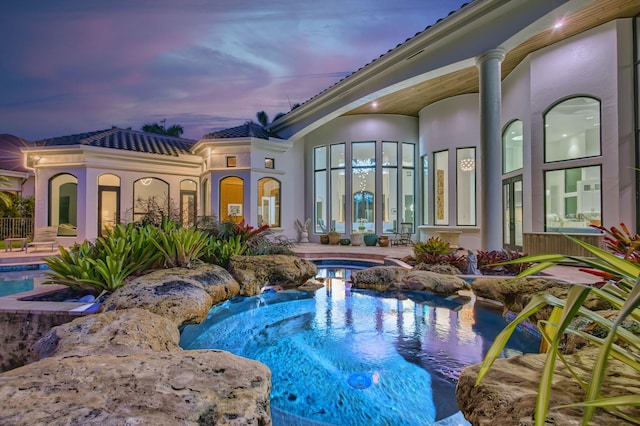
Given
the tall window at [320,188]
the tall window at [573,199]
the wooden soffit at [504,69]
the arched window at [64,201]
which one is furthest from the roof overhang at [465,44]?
the arched window at [64,201]

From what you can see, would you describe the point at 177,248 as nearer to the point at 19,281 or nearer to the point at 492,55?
the point at 19,281

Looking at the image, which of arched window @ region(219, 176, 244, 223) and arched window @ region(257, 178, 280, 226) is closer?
arched window @ region(219, 176, 244, 223)

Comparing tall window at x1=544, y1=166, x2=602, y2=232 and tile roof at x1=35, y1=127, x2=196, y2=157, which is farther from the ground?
tile roof at x1=35, y1=127, x2=196, y2=157

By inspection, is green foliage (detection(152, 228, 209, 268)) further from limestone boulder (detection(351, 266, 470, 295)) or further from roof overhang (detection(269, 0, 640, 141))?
roof overhang (detection(269, 0, 640, 141))

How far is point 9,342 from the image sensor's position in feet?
9.85

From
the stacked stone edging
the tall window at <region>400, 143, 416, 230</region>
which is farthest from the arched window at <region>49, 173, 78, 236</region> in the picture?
the stacked stone edging

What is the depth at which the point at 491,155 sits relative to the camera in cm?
722

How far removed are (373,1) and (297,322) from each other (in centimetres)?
1732

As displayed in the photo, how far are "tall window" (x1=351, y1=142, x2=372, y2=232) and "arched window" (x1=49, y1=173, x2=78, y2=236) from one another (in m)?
10.7

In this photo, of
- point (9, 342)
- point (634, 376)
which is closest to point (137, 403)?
point (634, 376)

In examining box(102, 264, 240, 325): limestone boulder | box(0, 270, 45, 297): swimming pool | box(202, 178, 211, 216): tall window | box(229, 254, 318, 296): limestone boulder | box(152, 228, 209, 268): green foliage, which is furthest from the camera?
box(202, 178, 211, 216): tall window

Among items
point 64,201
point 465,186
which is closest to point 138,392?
point 465,186

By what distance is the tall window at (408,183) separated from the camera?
14.0 metres

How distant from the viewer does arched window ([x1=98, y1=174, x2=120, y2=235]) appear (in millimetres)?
12156
